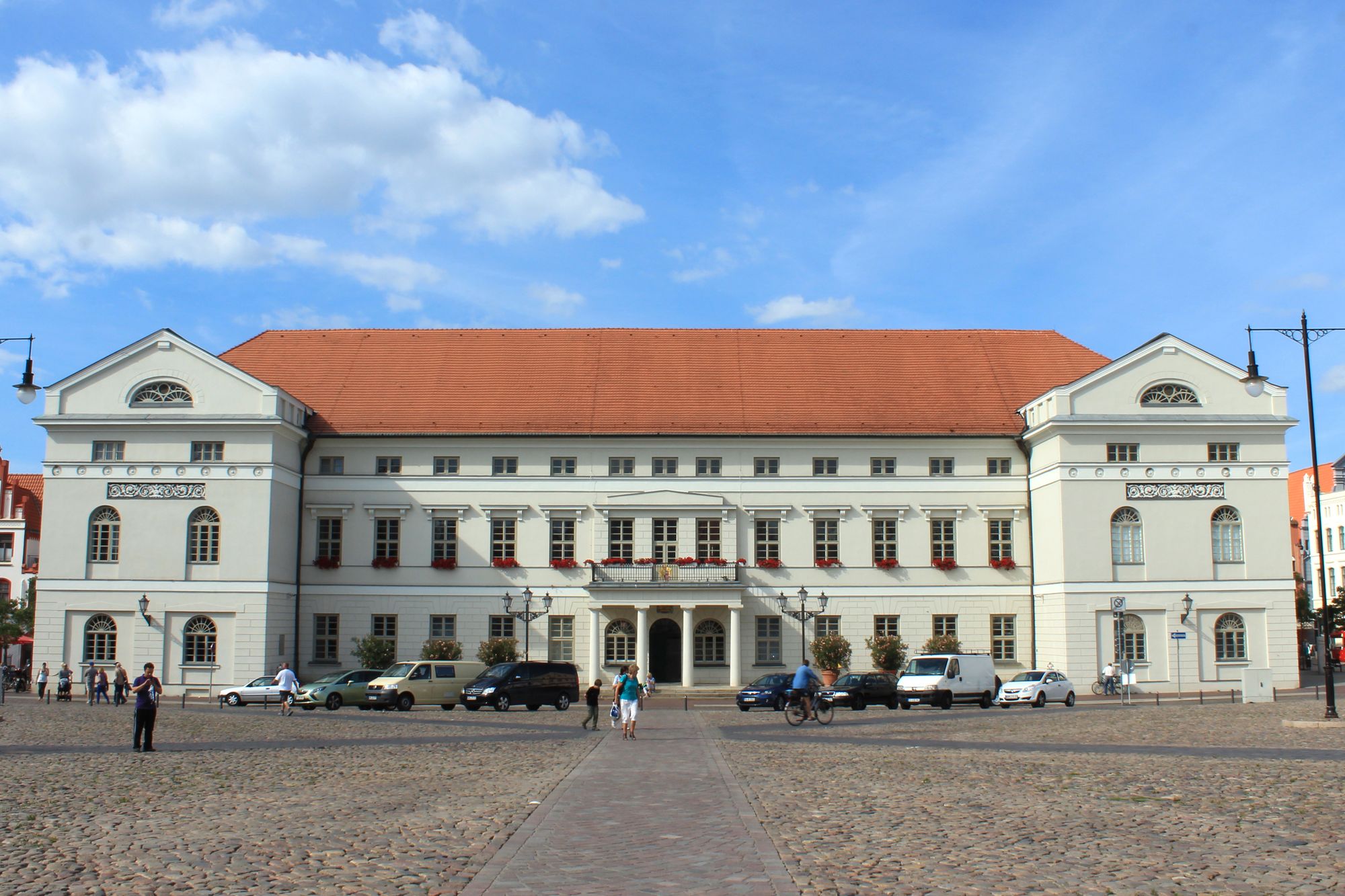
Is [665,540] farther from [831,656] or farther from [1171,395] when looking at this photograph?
[1171,395]

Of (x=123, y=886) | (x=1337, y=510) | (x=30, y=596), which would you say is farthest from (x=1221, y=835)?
(x=1337, y=510)

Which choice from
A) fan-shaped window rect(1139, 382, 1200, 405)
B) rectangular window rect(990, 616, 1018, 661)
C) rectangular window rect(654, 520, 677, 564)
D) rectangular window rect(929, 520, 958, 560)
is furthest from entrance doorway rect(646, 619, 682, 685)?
fan-shaped window rect(1139, 382, 1200, 405)

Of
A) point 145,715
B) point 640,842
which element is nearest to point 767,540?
point 145,715

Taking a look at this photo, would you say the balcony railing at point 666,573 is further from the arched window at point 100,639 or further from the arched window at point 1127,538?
the arched window at point 100,639

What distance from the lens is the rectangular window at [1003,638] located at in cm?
4931

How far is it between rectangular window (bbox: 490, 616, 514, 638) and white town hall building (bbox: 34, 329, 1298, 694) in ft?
0.35

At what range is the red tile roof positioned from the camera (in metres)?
50.3

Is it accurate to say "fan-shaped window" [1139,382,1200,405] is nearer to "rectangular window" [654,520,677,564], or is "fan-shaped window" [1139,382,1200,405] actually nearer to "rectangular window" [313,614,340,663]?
"rectangular window" [654,520,677,564]

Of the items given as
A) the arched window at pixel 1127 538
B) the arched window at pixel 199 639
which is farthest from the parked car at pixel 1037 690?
the arched window at pixel 199 639

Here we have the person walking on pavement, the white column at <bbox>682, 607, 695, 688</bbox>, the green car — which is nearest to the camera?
the person walking on pavement

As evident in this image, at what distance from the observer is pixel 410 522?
164 ft

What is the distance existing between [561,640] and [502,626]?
2.39m

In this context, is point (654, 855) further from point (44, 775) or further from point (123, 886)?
point (44, 775)

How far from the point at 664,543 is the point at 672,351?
31.6 feet
